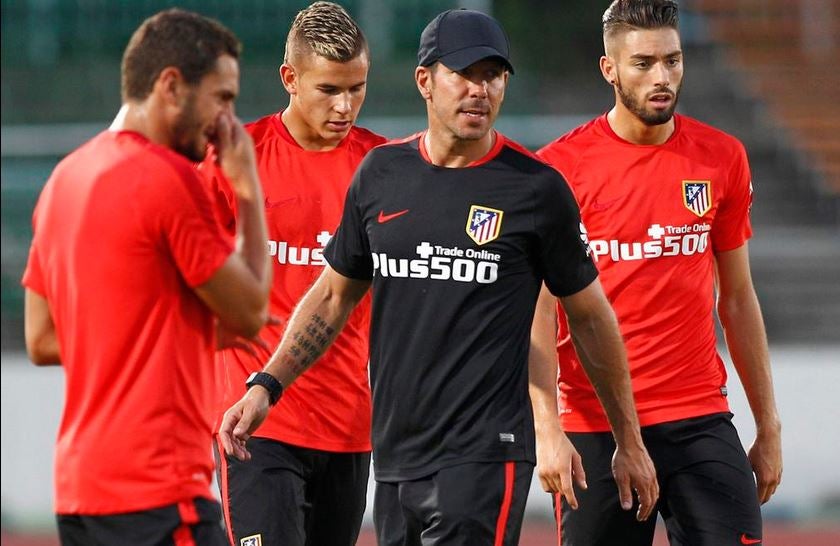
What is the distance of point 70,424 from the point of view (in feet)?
11.3

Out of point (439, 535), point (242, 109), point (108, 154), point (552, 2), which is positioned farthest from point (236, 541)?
point (552, 2)

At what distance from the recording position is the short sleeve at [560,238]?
4309mm

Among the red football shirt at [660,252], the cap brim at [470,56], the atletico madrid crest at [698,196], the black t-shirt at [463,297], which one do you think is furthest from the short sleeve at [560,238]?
the atletico madrid crest at [698,196]

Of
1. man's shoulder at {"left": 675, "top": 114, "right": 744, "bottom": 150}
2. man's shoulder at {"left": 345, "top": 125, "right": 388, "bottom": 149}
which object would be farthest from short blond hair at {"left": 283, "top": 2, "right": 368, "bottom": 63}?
man's shoulder at {"left": 675, "top": 114, "right": 744, "bottom": 150}

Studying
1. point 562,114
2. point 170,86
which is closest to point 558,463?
point 170,86

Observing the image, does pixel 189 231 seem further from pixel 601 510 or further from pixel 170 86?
pixel 601 510

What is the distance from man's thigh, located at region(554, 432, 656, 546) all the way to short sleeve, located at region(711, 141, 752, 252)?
773 millimetres

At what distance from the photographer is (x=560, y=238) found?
14.1 ft

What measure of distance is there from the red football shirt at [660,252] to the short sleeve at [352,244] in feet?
3.04

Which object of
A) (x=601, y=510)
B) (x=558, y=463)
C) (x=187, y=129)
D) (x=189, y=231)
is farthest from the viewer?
(x=601, y=510)

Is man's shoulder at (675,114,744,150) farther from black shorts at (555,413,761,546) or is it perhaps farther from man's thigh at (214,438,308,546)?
man's thigh at (214,438,308,546)

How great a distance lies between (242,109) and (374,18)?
1668 mm

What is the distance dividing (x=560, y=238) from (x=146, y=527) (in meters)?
1.52

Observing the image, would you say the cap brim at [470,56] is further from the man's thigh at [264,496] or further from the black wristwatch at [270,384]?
the man's thigh at [264,496]
